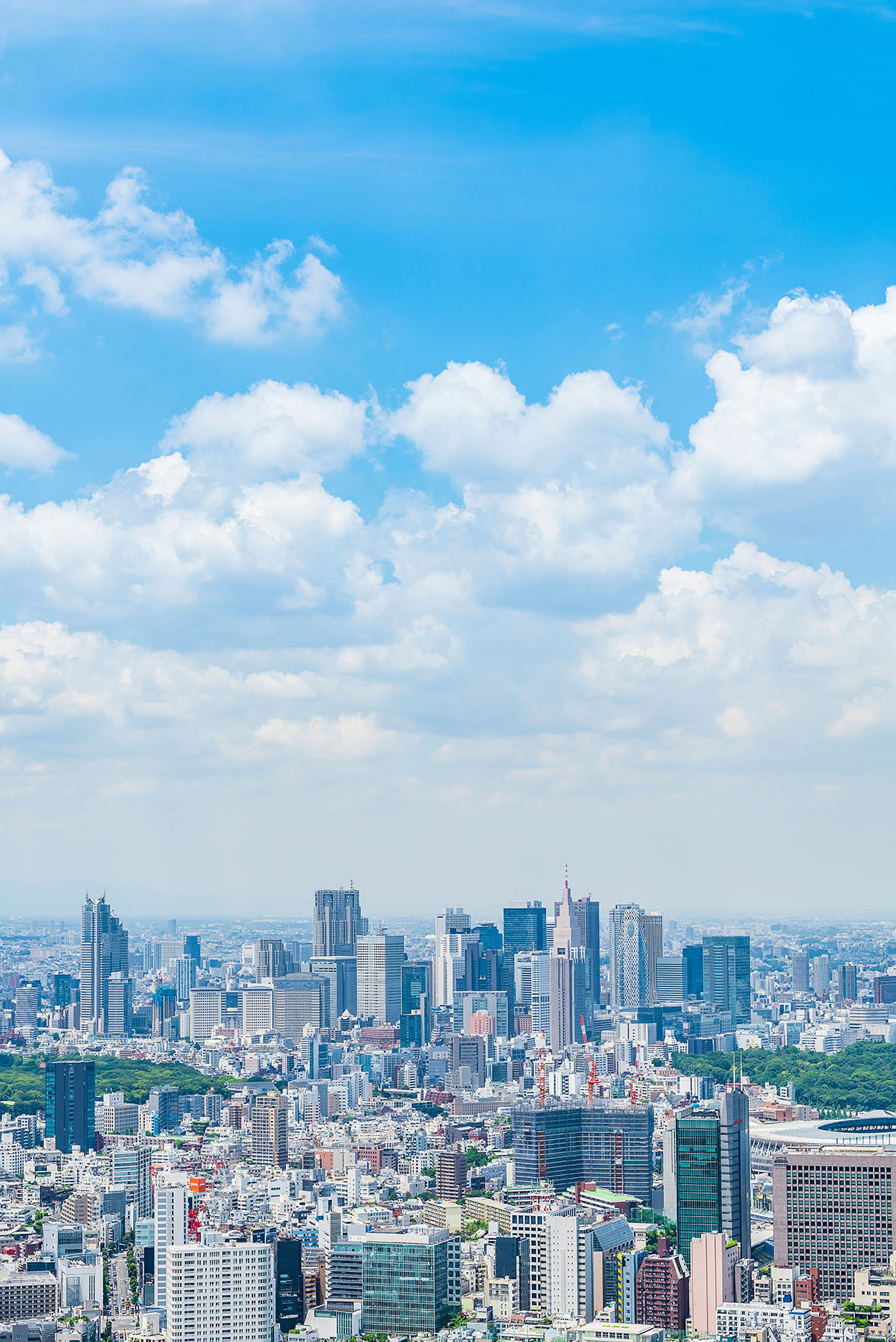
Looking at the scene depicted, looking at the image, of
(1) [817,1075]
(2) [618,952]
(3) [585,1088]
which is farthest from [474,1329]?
(2) [618,952]

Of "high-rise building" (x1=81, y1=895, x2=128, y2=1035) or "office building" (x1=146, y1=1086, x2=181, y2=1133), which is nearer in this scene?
"office building" (x1=146, y1=1086, x2=181, y2=1133)

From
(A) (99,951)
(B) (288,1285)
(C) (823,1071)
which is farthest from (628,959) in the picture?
(B) (288,1285)

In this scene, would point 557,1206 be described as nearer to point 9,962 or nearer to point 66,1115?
point 66,1115

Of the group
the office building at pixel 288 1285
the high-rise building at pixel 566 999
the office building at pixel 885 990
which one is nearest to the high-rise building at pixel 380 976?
the high-rise building at pixel 566 999

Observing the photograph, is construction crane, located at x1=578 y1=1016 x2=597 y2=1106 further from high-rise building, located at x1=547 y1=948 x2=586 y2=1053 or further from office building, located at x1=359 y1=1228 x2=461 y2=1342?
office building, located at x1=359 y1=1228 x2=461 y2=1342

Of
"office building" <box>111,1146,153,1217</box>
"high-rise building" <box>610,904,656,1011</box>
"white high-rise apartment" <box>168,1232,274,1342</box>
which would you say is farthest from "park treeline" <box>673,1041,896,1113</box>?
"white high-rise apartment" <box>168,1232,274,1342</box>

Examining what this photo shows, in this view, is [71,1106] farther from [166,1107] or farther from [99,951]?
[99,951]
